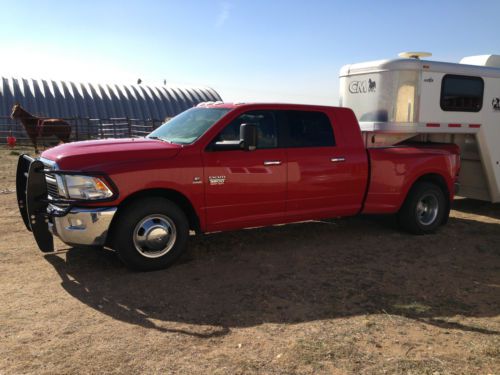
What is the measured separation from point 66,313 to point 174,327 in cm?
102

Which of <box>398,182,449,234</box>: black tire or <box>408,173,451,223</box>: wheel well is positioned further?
<box>408,173,451,223</box>: wheel well

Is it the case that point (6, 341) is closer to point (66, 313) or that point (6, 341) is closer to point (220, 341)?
point (66, 313)

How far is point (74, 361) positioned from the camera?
3252 millimetres

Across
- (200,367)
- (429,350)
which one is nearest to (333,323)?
(429,350)

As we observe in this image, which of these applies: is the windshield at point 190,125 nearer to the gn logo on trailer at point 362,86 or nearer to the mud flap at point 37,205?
the mud flap at point 37,205

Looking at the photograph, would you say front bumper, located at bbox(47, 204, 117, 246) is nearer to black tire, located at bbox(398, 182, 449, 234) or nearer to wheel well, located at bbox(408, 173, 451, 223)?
black tire, located at bbox(398, 182, 449, 234)

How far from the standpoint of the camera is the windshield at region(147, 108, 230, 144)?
5443mm

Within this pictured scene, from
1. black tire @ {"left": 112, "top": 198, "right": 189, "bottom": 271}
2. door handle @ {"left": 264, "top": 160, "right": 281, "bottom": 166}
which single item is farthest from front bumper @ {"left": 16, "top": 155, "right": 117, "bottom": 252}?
door handle @ {"left": 264, "top": 160, "right": 281, "bottom": 166}

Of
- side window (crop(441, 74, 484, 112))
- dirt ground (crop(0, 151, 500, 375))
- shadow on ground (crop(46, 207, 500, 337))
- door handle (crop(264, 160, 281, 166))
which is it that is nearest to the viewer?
dirt ground (crop(0, 151, 500, 375))

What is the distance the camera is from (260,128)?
5680 mm

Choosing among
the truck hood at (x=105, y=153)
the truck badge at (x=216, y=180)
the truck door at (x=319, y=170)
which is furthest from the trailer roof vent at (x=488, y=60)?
the truck hood at (x=105, y=153)

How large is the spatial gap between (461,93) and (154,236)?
5.74 metres

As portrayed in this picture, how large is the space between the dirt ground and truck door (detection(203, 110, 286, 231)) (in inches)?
20.4

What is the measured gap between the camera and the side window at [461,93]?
750 cm
